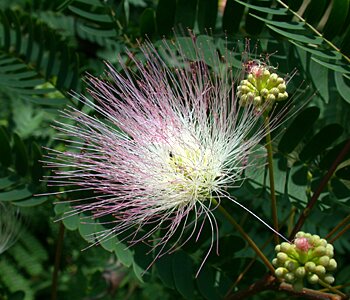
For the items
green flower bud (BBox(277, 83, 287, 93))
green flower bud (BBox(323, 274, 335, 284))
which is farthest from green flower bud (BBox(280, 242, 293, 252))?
green flower bud (BBox(277, 83, 287, 93))

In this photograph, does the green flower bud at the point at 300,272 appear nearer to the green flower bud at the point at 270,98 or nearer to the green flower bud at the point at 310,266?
the green flower bud at the point at 310,266

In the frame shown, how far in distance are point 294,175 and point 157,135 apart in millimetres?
487

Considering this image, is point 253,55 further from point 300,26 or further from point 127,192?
point 127,192

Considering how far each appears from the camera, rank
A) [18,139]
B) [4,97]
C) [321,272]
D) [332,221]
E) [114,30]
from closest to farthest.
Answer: [321,272] < [18,139] < [114,30] < [332,221] < [4,97]

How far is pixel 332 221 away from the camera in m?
2.66

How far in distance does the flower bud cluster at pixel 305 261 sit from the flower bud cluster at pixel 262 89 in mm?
410

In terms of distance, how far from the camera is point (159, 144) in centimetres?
202

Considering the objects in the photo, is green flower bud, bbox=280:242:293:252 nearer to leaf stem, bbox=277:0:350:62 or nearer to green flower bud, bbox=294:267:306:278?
green flower bud, bbox=294:267:306:278

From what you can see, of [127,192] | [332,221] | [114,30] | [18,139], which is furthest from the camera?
[332,221]

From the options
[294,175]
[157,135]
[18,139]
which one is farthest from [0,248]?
[294,175]

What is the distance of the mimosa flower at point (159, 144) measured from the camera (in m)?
1.96

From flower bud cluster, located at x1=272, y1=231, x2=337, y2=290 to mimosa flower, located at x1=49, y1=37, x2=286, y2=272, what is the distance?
0.26 m

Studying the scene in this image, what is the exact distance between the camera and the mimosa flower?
1.96m

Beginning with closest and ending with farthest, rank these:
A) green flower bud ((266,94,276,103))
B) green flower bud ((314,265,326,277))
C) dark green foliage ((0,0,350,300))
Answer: green flower bud ((314,265,326,277)) → green flower bud ((266,94,276,103)) → dark green foliage ((0,0,350,300))
